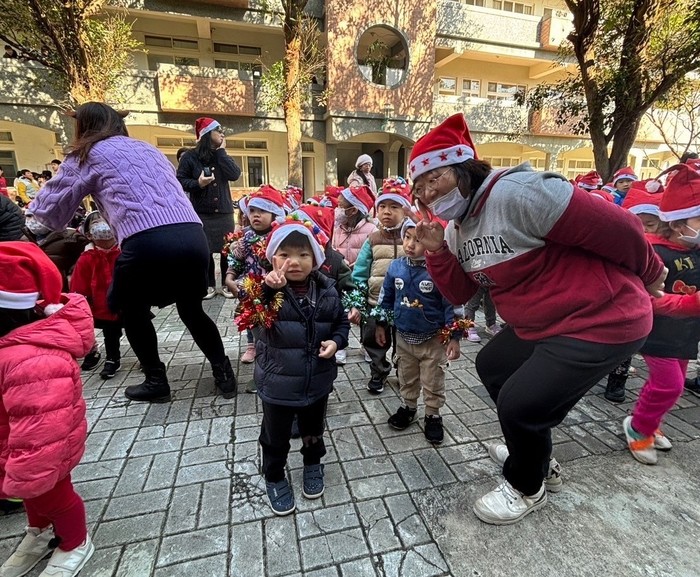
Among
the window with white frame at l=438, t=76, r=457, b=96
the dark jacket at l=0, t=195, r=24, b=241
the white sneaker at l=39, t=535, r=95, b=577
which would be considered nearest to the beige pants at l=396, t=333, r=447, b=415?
the white sneaker at l=39, t=535, r=95, b=577

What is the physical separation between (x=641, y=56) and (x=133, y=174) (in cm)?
899

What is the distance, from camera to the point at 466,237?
2002 millimetres

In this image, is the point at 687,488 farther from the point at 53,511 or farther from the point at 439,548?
the point at 53,511

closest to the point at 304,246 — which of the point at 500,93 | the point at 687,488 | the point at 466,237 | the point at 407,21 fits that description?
the point at 466,237

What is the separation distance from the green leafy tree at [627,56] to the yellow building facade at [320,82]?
25.7 feet

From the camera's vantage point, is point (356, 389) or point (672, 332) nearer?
point (672, 332)

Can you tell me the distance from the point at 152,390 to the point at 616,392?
3.78m

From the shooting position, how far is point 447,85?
60.8 ft

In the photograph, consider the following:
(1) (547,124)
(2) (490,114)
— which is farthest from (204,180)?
(1) (547,124)

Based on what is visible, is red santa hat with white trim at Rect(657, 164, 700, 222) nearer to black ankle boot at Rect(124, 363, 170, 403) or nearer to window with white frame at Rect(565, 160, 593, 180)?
black ankle boot at Rect(124, 363, 170, 403)

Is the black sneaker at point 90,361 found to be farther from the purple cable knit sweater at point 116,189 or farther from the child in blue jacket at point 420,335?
the child in blue jacket at point 420,335

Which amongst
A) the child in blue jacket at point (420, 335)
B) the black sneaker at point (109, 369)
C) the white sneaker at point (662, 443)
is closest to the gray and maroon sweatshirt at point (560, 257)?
the child in blue jacket at point (420, 335)

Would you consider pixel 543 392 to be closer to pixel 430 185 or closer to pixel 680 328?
pixel 430 185

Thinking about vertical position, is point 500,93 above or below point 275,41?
below
